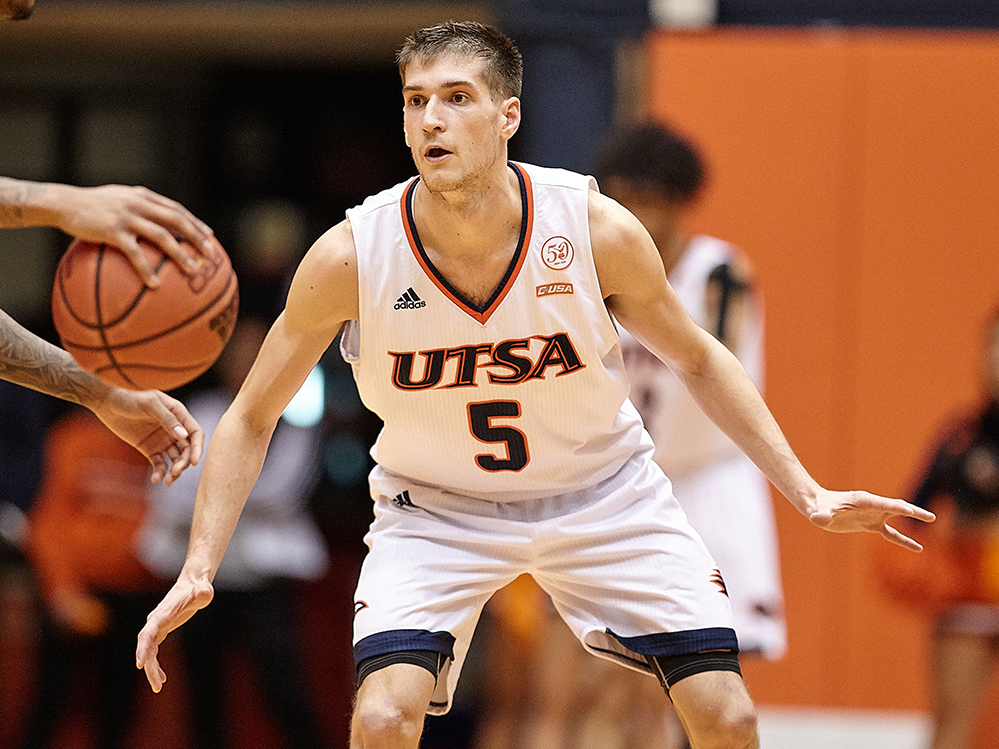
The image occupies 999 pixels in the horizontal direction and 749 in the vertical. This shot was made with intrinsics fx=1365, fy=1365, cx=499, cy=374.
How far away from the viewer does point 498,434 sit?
3.47 meters

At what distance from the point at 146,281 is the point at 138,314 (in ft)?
0.28

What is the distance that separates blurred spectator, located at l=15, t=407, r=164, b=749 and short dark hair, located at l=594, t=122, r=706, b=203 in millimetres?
3321

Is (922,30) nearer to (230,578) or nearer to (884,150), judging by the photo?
(884,150)

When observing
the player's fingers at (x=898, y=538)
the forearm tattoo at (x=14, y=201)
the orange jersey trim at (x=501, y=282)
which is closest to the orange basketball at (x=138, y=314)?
the forearm tattoo at (x=14, y=201)

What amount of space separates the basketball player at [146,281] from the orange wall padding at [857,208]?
→ 3.91 m

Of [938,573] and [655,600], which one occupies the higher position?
[655,600]

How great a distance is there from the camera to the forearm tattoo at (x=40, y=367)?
3680mm

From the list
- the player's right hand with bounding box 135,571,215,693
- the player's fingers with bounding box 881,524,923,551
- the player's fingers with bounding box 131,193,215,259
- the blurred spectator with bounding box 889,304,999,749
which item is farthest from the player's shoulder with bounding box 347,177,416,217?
the blurred spectator with bounding box 889,304,999,749

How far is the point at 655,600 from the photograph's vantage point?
347 centimetres

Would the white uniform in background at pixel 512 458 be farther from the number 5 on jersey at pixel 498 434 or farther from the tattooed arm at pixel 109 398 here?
the tattooed arm at pixel 109 398

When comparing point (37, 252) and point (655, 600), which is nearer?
point (655, 600)

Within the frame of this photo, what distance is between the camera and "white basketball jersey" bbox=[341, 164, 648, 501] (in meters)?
3.39

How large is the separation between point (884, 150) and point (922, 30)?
25.5 inches

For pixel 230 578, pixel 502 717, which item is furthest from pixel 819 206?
pixel 230 578
